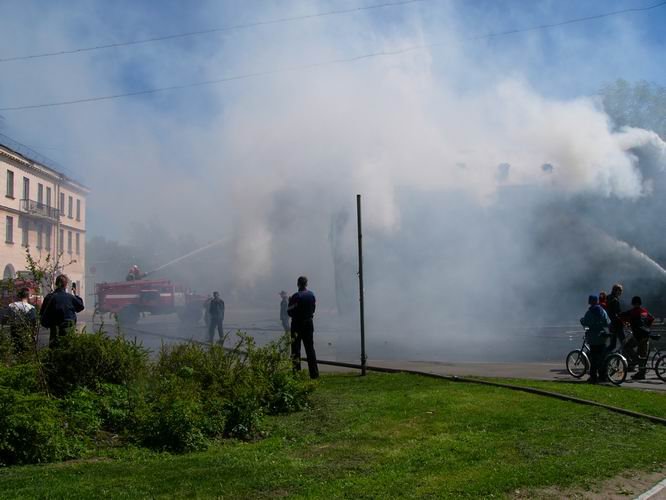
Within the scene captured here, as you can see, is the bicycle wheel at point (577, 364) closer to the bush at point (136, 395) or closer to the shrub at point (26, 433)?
the bush at point (136, 395)

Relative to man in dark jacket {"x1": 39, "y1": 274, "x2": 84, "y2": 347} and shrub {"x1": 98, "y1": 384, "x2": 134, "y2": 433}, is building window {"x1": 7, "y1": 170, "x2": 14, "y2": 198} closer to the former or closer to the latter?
man in dark jacket {"x1": 39, "y1": 274, "x2": 84, "y2": 347}

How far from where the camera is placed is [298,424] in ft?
23.9

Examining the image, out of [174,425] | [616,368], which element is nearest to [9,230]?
[616,368]

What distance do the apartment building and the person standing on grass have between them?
3333 cm

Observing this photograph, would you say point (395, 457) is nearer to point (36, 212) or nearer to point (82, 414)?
point (82, 414)

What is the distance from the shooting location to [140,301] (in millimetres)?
31406

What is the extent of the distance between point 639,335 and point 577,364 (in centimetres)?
122

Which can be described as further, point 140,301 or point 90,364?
point 140,301

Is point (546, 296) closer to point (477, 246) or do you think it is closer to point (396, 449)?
point (477, 246)

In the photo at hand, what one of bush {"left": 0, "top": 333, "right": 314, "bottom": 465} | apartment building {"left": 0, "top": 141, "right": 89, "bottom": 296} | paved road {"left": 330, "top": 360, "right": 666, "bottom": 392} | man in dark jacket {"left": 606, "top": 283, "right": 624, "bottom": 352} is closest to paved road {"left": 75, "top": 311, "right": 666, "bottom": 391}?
paved road {"left": 330, "top": 360, "right": 666, "bottom": 392}

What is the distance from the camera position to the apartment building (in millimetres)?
41500

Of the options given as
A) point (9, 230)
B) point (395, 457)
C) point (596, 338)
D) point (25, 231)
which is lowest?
point (395, 457)

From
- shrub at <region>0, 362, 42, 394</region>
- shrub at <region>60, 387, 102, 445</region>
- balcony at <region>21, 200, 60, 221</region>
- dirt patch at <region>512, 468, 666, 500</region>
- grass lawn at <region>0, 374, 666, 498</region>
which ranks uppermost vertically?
balcony at <region>21, 200, 60, 221</region>

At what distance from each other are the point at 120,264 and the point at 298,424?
76884 millimetres
